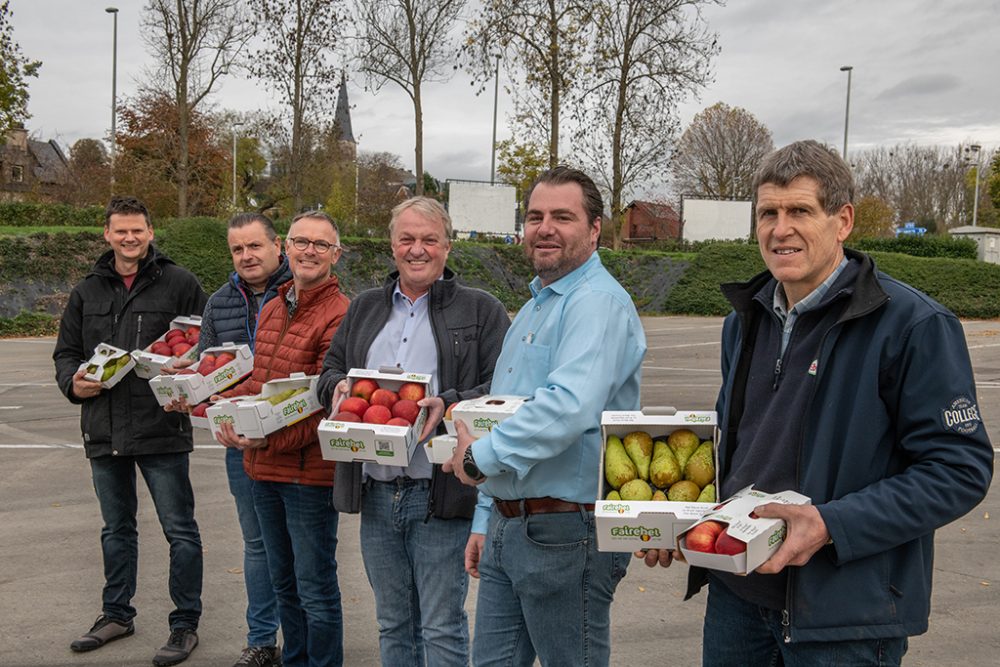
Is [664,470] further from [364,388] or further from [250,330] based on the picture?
[250,330]

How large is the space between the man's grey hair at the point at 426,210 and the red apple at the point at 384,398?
2.55 ft

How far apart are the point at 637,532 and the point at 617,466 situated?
223mm

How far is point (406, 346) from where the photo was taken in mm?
3832

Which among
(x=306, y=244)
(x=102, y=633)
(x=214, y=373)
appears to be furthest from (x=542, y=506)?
(x=102, y=633)

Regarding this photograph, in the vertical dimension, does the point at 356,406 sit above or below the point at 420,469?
above

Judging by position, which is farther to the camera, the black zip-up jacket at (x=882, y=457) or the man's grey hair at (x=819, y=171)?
the man's grey hair at (x=819, y=171)

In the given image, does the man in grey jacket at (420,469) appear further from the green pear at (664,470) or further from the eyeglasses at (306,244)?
the green pear at (664,470)

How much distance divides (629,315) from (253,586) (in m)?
2.77

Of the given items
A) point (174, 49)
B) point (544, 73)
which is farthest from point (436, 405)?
point (544, 73)

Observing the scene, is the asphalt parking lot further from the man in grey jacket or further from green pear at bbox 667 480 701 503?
green pear at bbox 667 480 701 503

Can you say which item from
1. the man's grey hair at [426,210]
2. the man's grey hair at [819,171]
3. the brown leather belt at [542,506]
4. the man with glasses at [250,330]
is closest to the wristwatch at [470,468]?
the brown leather belt at [542,506]

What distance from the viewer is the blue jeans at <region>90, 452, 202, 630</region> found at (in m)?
4.91

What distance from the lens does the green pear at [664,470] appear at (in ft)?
8.57

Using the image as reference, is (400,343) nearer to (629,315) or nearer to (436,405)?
(436,405)
